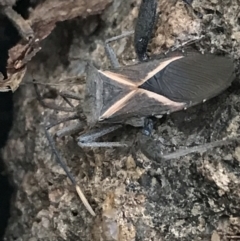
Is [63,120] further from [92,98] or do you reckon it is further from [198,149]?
[198,149]

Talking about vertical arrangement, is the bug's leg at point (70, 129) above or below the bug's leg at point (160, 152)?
above

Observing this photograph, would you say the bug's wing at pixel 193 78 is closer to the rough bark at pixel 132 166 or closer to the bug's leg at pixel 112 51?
the rough bark at pixel 132 166

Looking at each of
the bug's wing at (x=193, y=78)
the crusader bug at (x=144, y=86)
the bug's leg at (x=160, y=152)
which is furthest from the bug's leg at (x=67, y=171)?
the bug's wing at (x=193, y=78)

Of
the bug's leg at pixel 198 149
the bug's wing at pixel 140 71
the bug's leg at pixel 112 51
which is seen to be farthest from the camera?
the bug's leg at pixel 112 51

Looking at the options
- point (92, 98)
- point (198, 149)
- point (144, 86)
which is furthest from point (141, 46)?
point (198, 149)

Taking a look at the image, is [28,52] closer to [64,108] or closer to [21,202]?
[64,108]

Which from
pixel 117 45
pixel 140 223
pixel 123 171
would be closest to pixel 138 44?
pixel 117 45

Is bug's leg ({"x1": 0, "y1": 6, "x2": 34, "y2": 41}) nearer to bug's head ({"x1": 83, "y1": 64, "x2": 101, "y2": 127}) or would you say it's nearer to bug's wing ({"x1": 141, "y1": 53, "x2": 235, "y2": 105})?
bug's head ({"x1": 83, "y1": 64, "x2": 101, "y2": 127})

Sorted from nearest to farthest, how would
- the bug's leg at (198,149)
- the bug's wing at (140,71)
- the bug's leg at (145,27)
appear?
the bug's leg at (198,149) → the bug's wing at (140,71) → the bug's leg at (145,27)

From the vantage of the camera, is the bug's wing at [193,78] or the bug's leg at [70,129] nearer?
the bug's wing at [193,78]
